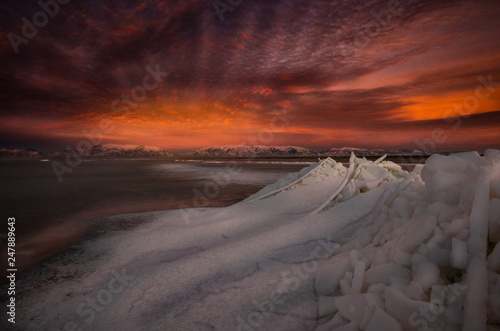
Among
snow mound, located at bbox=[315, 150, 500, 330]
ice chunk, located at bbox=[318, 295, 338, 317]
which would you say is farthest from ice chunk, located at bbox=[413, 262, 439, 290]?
ice chunk, located at bbox=[318, 295, 338, 317]

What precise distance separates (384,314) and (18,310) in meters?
3.18

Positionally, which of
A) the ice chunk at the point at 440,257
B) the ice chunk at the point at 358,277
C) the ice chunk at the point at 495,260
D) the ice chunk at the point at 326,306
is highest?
the ice chunk at the point at 495,260

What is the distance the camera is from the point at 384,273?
1.57 meters

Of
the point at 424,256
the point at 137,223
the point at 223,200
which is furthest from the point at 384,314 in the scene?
the point at 223,200

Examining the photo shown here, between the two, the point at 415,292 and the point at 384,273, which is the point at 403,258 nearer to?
the point at 384,273

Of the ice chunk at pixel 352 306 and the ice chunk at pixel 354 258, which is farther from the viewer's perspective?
the ice chunk at pixel 354 258

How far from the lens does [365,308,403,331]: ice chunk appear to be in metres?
1.21

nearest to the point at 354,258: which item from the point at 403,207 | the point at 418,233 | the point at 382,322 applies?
the point at 418,233

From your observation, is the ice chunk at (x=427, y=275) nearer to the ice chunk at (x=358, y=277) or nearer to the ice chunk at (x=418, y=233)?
the ice chunk at (x=418, y=233)

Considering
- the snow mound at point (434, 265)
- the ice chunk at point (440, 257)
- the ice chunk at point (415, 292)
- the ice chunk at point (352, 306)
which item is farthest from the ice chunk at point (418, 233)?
the ice chunk at point (352, 306)

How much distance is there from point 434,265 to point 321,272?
2.81 ft

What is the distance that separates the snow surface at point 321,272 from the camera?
4.19ft

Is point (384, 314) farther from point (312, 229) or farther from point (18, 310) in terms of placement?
point (18, 310)

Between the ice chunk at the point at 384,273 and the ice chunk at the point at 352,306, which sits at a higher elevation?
the ice chunk at the point at 384,273
